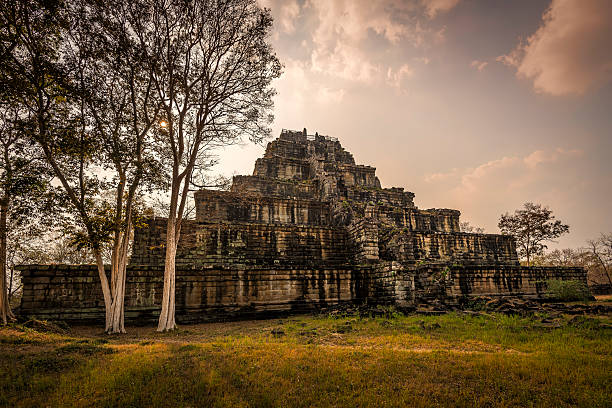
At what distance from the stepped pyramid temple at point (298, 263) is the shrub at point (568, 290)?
76cm

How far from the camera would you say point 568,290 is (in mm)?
16484

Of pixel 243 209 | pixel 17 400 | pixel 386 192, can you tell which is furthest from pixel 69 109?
pixel 386 192

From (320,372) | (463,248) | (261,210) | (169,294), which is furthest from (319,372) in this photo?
(463,248)

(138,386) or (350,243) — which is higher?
(350,243)

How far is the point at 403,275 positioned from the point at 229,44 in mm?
12979

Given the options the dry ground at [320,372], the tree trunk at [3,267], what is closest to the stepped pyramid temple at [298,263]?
the tree trunk at [3,267]

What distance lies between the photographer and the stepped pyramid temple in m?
11.6

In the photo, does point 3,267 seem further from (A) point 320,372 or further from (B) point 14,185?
(A) point 320,372

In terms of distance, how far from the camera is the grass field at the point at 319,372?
4242 mm

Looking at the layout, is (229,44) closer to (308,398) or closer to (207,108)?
(207,108)

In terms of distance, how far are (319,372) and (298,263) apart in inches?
473

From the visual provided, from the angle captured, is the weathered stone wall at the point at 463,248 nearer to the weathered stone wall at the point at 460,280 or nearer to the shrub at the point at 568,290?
Answer: the weathered stone wall at the point at 460,280

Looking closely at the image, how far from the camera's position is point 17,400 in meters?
4.17

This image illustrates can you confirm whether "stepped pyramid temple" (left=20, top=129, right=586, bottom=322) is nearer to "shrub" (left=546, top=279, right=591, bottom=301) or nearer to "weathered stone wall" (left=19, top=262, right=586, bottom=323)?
"weathered stone wall" (left=19, top=262, right=586, bottom=323)
